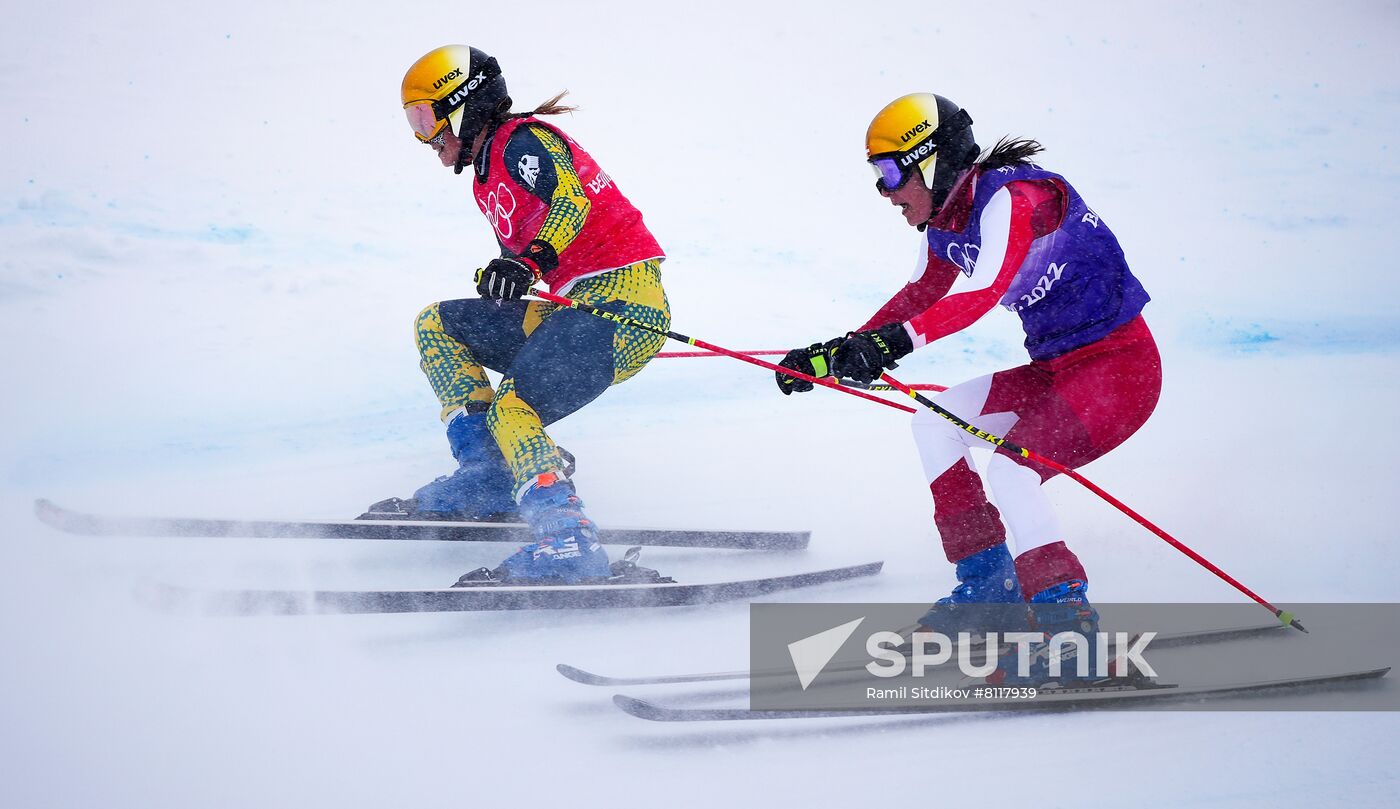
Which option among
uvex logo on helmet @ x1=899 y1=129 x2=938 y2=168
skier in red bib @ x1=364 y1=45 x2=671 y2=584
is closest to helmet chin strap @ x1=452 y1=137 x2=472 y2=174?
skier in red bib @ x1=364 y1=45 x2=671 y2=584

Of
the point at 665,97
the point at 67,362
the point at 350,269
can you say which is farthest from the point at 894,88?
the point at 67,362

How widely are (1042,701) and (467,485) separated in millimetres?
2078

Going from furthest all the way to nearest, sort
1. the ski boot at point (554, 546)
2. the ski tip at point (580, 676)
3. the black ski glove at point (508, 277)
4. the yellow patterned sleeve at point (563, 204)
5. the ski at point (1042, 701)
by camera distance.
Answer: the yellow patterned sleeve at point (563, 204), the ski boot at point (554, 546), the black ski glove at point (508, 277), the ski tip at point (580, 676), the ski at point (1042, 701)

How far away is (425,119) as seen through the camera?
146 inches

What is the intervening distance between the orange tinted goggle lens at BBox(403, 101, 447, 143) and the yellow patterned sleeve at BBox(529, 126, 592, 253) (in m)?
0.32

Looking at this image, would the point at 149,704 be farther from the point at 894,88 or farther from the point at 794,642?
the point at 894,88

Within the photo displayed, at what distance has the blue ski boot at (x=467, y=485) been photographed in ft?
13.1

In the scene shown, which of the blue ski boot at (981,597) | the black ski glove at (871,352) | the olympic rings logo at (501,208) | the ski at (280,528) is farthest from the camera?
the ski at (280,528)

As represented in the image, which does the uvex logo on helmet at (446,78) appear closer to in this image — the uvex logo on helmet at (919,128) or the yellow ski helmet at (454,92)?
the yellow ski helmet at (454,92)

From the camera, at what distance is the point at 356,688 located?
300 centimetres

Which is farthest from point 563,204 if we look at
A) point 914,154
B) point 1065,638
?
point 1065,638

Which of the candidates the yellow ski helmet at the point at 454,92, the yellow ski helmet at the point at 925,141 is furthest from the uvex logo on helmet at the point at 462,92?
the yellow ski helmet at the point at 925,141

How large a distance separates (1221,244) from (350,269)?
21.9 ft

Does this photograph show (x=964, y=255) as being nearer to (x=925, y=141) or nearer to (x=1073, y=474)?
(x=925, y=141)
